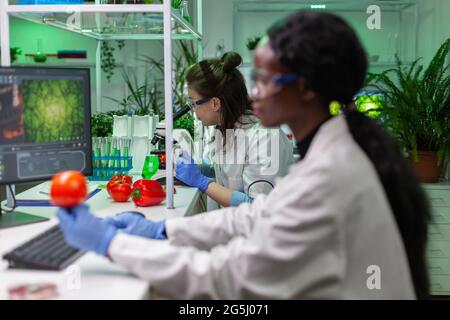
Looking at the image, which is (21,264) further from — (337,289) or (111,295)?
(337,289)

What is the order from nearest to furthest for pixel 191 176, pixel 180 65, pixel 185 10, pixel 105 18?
pixel 105 18, pixel 191 176, pixel 185 10, pixel 180 65

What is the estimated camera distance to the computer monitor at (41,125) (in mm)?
1589

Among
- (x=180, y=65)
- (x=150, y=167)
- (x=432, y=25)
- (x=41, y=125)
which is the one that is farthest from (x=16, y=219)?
(x=432, y=25)

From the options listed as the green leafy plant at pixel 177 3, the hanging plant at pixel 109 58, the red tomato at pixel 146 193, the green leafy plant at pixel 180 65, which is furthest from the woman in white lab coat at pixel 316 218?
the hanging plant at pixel 109 58

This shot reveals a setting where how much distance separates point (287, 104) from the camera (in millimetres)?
1163

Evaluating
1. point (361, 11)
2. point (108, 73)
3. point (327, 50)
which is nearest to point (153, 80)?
point (108, 73)

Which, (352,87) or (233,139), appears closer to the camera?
(352,87)

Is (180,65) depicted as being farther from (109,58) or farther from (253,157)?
(253,157)

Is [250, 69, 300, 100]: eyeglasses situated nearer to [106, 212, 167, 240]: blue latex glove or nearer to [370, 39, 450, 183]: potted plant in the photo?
[106, 212, 167, 240]: blue latex glove

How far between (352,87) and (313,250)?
1.19ft

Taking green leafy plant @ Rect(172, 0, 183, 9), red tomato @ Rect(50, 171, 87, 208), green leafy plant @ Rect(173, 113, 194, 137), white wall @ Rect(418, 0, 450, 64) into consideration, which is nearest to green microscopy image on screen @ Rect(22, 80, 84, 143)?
red tomato @ Rect(50, 171, 87, 208)

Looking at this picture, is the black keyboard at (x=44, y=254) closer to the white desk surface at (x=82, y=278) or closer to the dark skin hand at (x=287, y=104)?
the white desk surface at (x=82, y=278)

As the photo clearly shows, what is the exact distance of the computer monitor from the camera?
1589 millimetres

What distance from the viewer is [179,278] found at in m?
1.10
